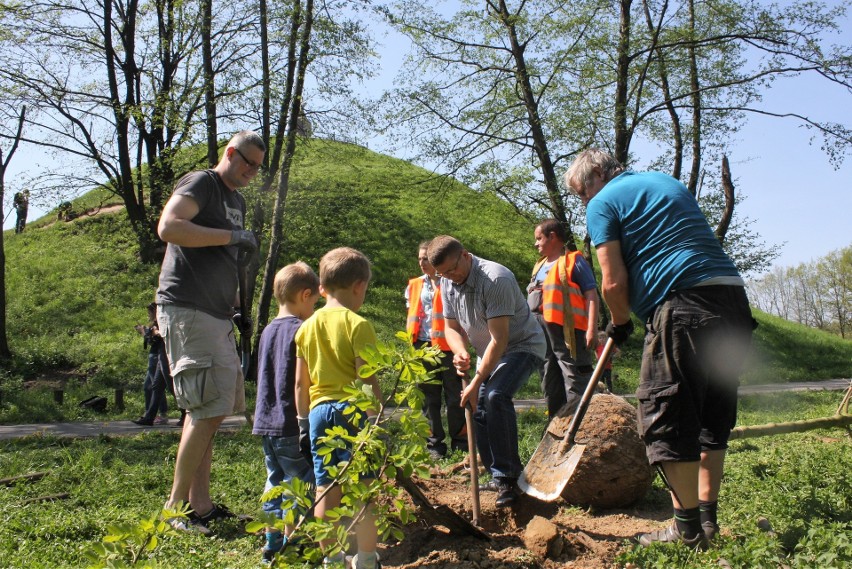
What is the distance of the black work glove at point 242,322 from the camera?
16.0 feet

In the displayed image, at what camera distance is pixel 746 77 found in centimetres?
1573

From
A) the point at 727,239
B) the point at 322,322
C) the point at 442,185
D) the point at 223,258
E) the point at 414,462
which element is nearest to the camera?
the point at 414,462

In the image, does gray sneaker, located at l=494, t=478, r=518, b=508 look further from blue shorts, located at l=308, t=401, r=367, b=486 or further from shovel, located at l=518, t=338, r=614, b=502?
blue shorts, located at l=308, t=401, r=367, b=486

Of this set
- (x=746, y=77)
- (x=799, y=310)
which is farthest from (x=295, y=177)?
(x=799, y=310)

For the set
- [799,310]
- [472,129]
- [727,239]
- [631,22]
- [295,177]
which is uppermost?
[631,22]

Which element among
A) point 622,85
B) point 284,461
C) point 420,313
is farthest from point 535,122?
point 284,461

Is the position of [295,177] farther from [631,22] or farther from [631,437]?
[631,437]

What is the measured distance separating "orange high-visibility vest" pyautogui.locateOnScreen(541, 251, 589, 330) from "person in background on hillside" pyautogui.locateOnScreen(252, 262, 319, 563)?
3.07 m

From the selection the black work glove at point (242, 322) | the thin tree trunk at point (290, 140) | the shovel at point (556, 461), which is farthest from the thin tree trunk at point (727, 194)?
the black work glove at point (242, 322)

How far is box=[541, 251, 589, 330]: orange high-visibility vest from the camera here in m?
6.71

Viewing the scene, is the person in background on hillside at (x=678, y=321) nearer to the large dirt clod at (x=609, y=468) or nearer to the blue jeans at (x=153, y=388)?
the large dirt clod at (x=609, y=468)

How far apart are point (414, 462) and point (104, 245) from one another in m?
22.8

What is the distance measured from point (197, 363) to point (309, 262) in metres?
17.0

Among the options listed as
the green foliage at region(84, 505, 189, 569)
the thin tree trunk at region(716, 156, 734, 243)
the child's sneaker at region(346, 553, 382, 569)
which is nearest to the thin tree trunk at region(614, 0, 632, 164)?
the thin tree trunk at region(716, 156, 734, 243)
